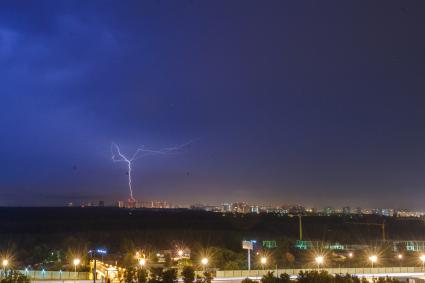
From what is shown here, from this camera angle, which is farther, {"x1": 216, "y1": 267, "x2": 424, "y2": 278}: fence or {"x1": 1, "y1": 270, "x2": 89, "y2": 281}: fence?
{"x1": 216, "y1": 267, "x2": 424, "y2": 278}: fence

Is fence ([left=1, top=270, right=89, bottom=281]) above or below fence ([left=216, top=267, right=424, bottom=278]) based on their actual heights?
above

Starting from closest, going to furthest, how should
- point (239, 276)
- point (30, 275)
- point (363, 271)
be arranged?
point (30, 275) < point (239, 276) < point (363, 271)

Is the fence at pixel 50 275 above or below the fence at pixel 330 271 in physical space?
above

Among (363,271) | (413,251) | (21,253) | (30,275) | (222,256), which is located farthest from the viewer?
(413,251)

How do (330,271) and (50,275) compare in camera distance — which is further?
(330,271)

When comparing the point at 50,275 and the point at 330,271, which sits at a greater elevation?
the point at 50,275

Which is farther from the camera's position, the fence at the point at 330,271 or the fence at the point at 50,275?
the fence at the point at 330,271

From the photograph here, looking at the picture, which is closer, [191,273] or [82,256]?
[191,273]

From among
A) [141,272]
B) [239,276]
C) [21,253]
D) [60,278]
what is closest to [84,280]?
A: [60,278]

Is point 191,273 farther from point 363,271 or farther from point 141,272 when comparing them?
point 363,271

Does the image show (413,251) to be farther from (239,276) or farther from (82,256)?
(82,256)
